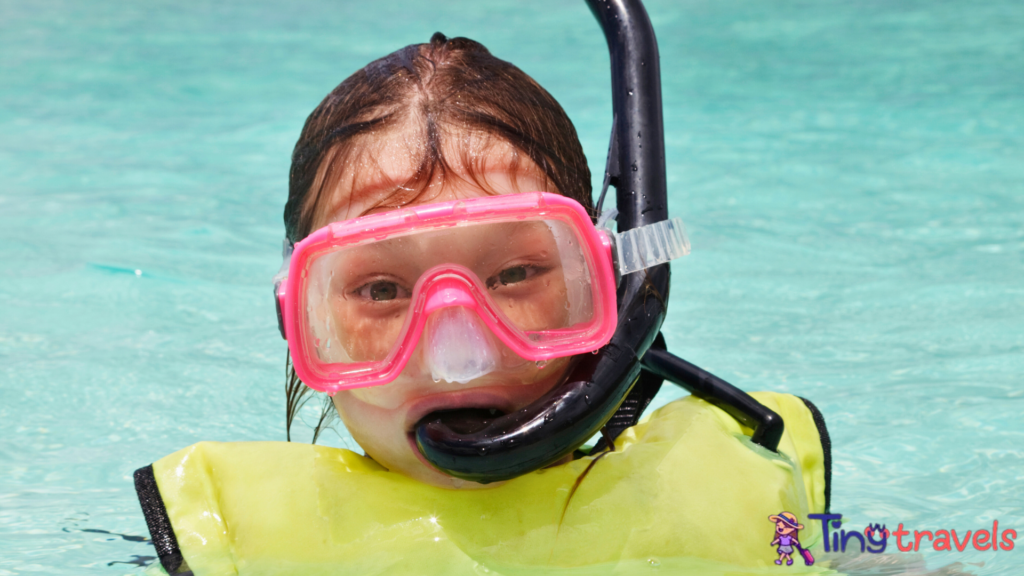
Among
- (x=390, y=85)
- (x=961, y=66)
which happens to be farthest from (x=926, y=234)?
(x=961, y=66)

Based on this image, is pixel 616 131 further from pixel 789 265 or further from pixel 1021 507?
pixel 789 265

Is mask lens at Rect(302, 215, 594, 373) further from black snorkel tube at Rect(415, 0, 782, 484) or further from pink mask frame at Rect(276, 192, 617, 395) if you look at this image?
black snorkel tube at Rect(415, 0, 782, 484)

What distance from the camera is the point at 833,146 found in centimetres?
622

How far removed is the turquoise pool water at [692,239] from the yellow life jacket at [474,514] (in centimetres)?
26

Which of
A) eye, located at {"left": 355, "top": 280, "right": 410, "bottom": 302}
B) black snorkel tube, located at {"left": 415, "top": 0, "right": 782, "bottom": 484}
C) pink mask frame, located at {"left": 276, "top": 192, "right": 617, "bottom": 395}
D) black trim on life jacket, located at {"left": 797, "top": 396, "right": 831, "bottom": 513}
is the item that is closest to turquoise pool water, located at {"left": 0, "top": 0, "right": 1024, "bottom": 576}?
black trim on life jacket, located at {"left": 797, "top": 396, "right": 831, "bottom": 513}

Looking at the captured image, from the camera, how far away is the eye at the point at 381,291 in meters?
1.76

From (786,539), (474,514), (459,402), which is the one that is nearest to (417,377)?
(459,402)

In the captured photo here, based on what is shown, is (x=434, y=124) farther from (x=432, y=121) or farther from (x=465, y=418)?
(x=465, y=418)

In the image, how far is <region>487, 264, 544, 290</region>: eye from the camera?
1.76 metres

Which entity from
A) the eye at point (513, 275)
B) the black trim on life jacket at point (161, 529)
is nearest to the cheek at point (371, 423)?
the eye at point (513, 275)

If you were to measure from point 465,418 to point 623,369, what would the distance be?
0.29 m

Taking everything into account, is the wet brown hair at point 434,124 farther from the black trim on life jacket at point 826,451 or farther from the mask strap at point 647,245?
the black trim on life jacket at point 826,451

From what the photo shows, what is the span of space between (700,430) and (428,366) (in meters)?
0.70

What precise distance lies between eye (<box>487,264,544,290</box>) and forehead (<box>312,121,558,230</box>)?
0.47 feet
